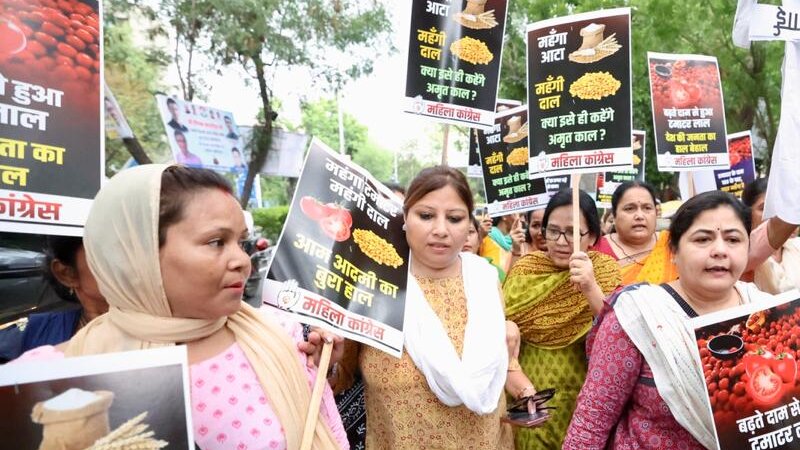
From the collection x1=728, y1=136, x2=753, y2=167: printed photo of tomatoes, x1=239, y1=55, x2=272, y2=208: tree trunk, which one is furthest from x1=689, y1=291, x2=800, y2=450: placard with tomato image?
x1=239, y1=55, x2=272, y2=208: tree trunk

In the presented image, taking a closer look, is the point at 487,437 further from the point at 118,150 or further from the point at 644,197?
the point at 118,150

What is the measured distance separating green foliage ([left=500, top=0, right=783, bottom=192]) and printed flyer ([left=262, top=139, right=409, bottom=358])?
9647mm

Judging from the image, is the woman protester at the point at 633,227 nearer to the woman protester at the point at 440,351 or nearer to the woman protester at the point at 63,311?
the woman protester at the point at 440,351

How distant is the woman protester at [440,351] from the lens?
6.93 ft

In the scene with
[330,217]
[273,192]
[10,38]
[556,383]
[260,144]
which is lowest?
[556,383]

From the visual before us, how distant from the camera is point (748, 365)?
159 centimetres

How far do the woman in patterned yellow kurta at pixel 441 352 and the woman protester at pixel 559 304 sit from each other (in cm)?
54

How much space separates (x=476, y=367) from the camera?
2.10m

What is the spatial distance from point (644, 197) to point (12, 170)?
3.61m

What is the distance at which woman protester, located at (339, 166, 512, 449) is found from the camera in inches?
83.1

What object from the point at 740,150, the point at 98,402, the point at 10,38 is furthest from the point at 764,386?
the point at 740,150

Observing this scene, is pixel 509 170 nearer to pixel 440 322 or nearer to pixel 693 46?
pixel 440 322

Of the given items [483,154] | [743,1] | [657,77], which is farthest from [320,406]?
[657,77]

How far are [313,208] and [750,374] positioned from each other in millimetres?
1322
